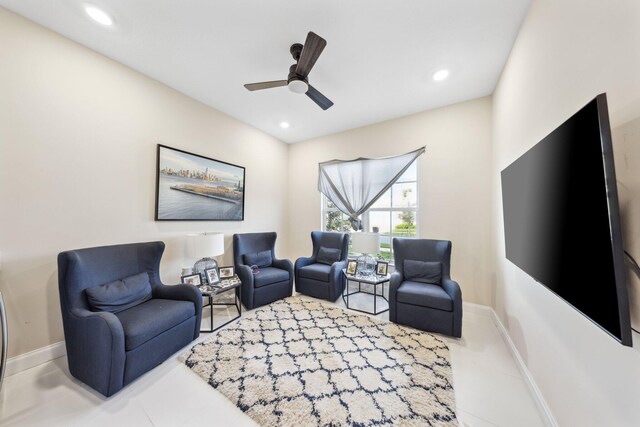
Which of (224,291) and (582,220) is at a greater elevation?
(582,220)

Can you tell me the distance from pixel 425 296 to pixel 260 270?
2.26m

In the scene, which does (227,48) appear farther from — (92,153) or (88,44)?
(92,153)

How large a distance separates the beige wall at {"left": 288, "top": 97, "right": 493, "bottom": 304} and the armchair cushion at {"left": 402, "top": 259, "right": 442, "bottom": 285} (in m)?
0.52

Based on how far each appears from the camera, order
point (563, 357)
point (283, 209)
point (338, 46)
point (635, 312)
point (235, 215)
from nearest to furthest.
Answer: point (635, 312), point (563, 357), point (338, 46), point (235, 215), point (283, 209)

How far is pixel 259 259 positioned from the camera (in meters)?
3.50

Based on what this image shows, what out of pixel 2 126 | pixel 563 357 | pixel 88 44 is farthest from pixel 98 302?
pixel 563 357

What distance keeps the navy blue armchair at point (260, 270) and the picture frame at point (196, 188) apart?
47cm

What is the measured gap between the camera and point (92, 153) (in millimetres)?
2227

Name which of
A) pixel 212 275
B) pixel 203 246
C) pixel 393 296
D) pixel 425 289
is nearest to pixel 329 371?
pixel 393 296

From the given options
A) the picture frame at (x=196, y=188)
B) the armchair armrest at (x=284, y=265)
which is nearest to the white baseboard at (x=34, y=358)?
the picture frame at (x=196, y=188)

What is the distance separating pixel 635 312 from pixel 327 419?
1585 millimetres

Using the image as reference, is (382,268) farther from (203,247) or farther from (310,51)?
(310,51)

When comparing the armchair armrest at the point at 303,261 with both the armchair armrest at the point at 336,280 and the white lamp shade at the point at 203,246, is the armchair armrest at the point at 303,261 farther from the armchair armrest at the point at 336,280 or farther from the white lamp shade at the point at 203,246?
the white lamp shade at the point at 203,246

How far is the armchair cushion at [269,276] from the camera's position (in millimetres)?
3074
